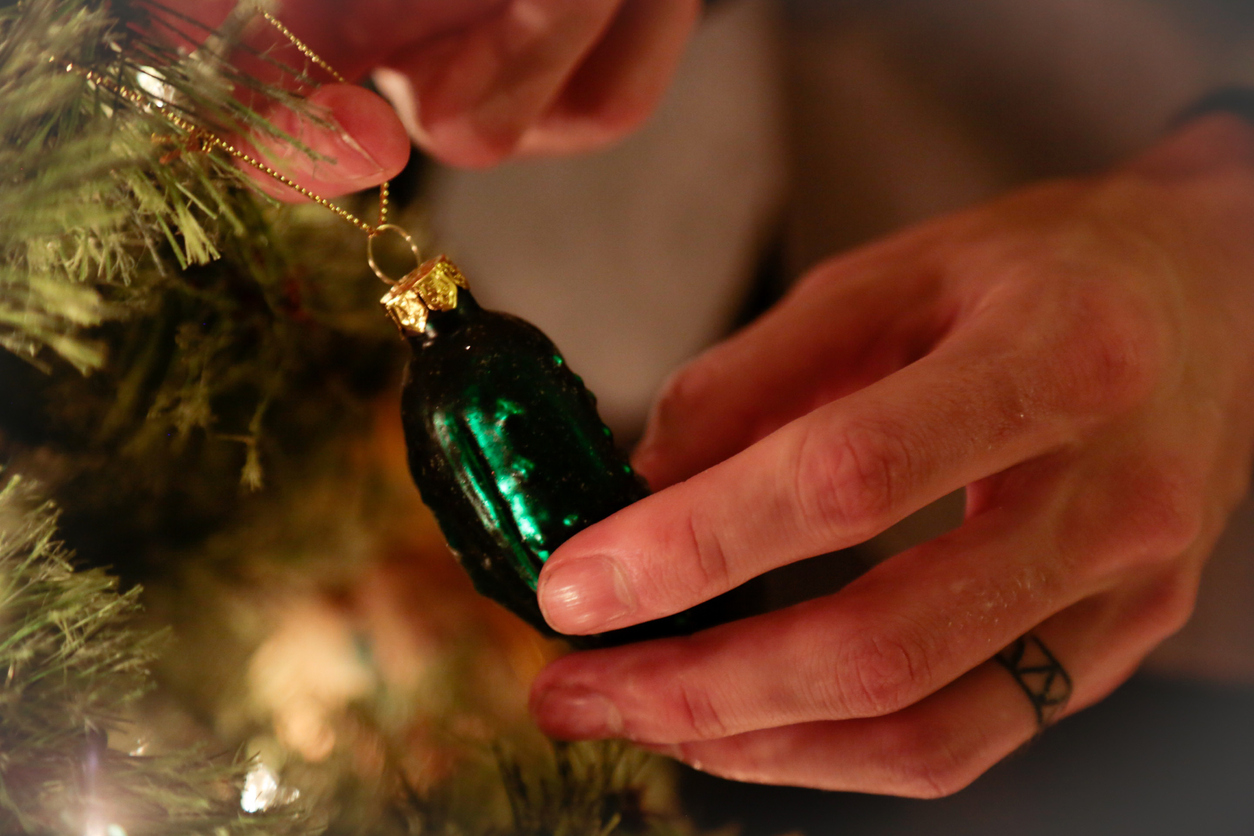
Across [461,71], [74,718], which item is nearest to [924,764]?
[74,718]

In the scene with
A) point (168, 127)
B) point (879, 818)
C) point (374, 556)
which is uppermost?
point (168, 127)

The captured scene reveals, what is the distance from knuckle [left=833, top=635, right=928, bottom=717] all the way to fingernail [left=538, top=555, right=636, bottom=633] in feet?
0.42

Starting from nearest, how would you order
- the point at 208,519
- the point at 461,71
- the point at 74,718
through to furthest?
the point at 74,718 < the point at 208,519 < the point at 461,71

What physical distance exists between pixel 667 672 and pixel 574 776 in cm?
8

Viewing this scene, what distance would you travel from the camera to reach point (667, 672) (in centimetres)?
42

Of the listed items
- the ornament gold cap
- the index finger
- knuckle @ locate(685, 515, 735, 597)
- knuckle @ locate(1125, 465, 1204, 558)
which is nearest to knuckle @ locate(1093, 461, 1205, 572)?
knuckle @ locate(1125, 465, 1204, 558)

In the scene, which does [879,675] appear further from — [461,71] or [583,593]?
[461,71]

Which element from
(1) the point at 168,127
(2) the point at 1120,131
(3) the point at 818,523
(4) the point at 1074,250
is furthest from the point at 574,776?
(2) the point at 1120,131

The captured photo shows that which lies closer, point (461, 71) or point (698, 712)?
point (698, 712)

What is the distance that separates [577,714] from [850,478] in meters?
0.21

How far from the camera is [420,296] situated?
1.26 ft

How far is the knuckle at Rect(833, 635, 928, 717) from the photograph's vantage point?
40 centimetres

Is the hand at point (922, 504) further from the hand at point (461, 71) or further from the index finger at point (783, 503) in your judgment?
the hand at point (461, 71)

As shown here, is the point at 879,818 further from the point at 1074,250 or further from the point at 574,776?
the point at 1074,250
